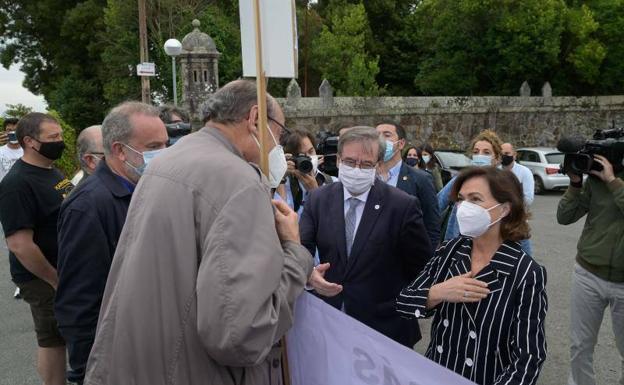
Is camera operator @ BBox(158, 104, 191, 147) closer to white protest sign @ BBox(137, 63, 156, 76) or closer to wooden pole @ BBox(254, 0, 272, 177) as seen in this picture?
wooden pole @ BBox(254, 0, 272, 177)

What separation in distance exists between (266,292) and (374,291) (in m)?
1.57

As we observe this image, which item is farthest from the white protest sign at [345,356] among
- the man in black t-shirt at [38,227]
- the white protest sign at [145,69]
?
the white protest sign at [145,69]

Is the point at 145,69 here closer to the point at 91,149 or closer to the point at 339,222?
the point at 91,149

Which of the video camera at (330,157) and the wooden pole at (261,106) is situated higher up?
the wooden pole at (261,106)

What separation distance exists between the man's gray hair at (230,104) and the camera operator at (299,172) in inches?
82.5

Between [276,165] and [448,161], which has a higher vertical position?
[276,165]

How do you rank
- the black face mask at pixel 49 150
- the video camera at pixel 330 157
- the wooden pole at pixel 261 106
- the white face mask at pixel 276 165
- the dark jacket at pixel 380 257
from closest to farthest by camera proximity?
the wooden pole at pixel 261 106 → the white face mask at pixel 276 165 → the dark jacket at pixel 380 257 → the black face mask at pixel 49 150 → the video camera at pixel 330 157

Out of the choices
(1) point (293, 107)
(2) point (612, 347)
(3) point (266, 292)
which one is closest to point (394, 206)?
(3) point (266, 292)

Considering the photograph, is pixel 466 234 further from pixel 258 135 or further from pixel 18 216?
pixel 18 216

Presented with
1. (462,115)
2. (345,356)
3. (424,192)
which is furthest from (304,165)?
(462,115)

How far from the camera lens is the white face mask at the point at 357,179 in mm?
3215

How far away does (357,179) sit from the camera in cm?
321

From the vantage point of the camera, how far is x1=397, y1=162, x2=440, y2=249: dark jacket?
179 inches

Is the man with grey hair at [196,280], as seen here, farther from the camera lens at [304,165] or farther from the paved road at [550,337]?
the paved road at [550,337]
